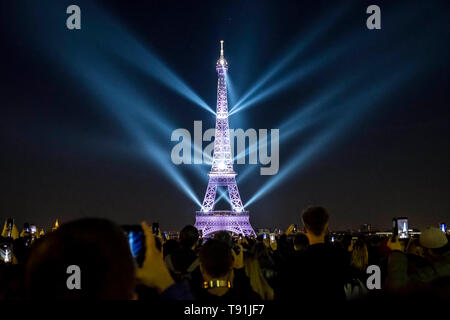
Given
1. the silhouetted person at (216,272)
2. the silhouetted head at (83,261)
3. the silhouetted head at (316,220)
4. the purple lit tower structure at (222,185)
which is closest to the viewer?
the silhouetted head at (83,261)

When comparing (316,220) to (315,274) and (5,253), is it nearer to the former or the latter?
(315,274)

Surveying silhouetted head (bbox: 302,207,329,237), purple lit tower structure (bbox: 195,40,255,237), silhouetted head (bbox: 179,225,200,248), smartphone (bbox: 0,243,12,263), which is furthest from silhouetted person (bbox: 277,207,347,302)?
purple lit tower structure (bbox: 195,40,255,237)

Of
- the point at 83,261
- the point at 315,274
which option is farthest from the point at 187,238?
the point at 83,261

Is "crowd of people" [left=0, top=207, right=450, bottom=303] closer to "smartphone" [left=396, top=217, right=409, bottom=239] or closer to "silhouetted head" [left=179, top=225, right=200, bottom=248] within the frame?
"silhouetted head" [left=179, top=225, right=200, bottom=248]

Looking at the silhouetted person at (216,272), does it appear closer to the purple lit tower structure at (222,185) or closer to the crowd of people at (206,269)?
the crowd of people at (206,269)

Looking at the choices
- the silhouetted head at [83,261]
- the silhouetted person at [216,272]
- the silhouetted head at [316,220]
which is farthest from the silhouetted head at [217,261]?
the silhouetted head at [83,261]
